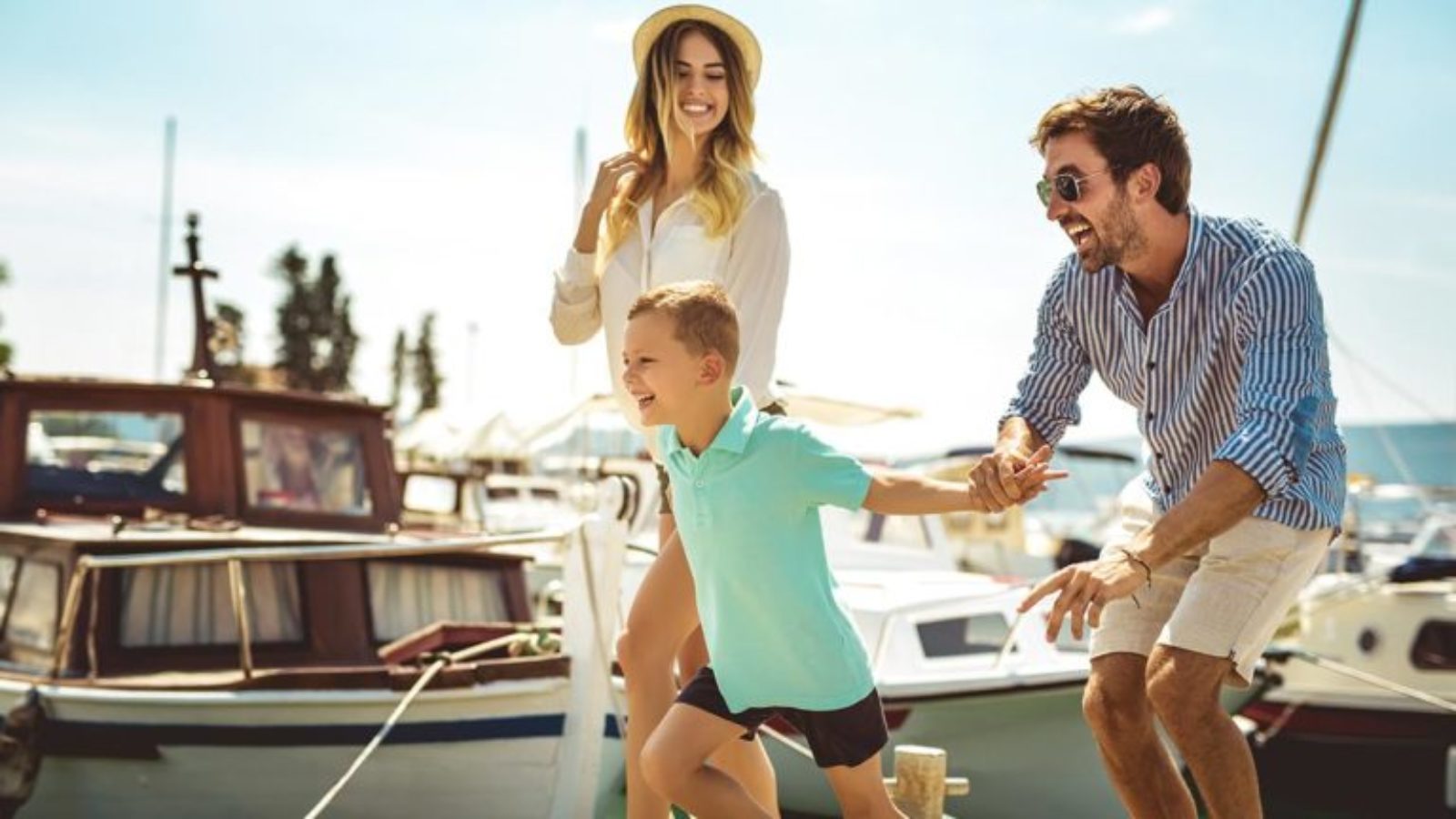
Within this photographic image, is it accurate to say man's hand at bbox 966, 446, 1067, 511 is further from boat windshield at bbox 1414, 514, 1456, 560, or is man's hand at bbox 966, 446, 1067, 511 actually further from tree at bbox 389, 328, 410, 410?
tree at bbox 389, 328, 410, 410

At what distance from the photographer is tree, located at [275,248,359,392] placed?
65812 mm

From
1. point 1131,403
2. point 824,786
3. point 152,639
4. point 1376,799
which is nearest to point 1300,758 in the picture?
point 1376,799

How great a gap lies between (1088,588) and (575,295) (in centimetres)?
185

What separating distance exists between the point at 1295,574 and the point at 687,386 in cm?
142

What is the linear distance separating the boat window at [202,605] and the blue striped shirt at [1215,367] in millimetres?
5604

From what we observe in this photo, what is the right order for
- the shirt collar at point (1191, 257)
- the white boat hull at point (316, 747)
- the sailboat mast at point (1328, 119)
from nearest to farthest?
the shirt collar at point (1191, 257), the white boat hull at point (316, 747), the sailboat mast at point (1328, 119)

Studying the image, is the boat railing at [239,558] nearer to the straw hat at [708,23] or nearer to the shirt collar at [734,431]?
the straw hat at [708,23]

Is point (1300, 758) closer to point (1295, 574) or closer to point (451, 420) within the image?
point (1295, 574)

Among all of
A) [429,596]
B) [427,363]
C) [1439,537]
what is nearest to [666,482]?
[429,596]

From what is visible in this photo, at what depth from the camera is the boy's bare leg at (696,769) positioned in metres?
3.68

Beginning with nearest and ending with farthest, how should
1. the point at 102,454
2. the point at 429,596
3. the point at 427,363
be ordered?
the point at 429,596 < the point at 102,454 < the point at 427,363

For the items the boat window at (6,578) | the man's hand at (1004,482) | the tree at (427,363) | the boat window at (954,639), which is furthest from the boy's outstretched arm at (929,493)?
the tree at (427,363)

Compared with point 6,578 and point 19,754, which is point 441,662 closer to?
point 19,754

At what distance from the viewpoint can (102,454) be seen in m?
10.4
